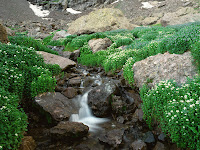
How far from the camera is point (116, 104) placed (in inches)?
249

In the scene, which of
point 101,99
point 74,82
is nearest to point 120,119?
point 101,99

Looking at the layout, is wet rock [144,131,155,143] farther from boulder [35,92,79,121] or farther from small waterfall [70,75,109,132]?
boulder [35,92,79,121]

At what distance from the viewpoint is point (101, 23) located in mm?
22938

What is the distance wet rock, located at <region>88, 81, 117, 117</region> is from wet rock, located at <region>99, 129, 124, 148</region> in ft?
4.80

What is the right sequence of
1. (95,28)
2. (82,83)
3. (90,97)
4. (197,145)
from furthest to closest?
(95,28)
(82,83)
(90,97)
(197,145)

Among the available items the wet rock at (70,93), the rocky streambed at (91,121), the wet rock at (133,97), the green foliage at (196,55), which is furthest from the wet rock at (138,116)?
the wet rock at (70,93)

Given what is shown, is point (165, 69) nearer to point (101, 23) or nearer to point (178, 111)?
point (178, 111)

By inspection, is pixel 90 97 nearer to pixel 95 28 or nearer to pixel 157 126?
pixel 157 126

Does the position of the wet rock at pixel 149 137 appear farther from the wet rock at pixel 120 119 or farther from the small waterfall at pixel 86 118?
the small waterfall at pixel 86 118

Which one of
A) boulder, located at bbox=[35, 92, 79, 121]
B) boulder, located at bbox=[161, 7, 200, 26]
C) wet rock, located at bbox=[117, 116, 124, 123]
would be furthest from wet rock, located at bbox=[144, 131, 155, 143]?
boulder, located at bbox=[161, 7, 200, 26]

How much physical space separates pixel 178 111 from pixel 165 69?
8.43 feet

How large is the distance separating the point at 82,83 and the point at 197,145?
610 cm

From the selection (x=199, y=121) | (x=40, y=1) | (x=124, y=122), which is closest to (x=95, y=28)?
(x=124, y=122)

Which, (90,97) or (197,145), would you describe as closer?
(197,145)
